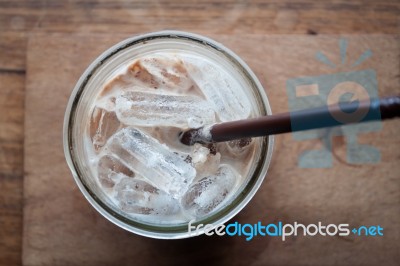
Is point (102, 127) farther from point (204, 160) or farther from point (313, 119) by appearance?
point (313, 119)

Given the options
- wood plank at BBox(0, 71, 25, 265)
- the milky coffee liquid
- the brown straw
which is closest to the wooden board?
wood plank at BBox(0, 71, 25, 265)

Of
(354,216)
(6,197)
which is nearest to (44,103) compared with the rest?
(6,197)

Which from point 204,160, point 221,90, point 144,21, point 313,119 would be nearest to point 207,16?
point 144,21

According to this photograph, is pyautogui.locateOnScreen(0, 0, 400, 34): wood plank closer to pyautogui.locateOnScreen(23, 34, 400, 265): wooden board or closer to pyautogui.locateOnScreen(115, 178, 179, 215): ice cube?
pyautogui.locateOnScreen(23, 34, 400, 265): wooden board

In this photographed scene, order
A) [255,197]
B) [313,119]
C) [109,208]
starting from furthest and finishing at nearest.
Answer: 1. [255,197]
2. [109,208]
3. [313,119]

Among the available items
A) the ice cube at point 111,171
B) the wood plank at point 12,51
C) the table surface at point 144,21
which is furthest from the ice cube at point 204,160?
the wood plank at point 12,51

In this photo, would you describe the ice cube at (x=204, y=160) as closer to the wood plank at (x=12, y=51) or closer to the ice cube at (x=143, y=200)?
the ice cube at (x=143, y=200)
